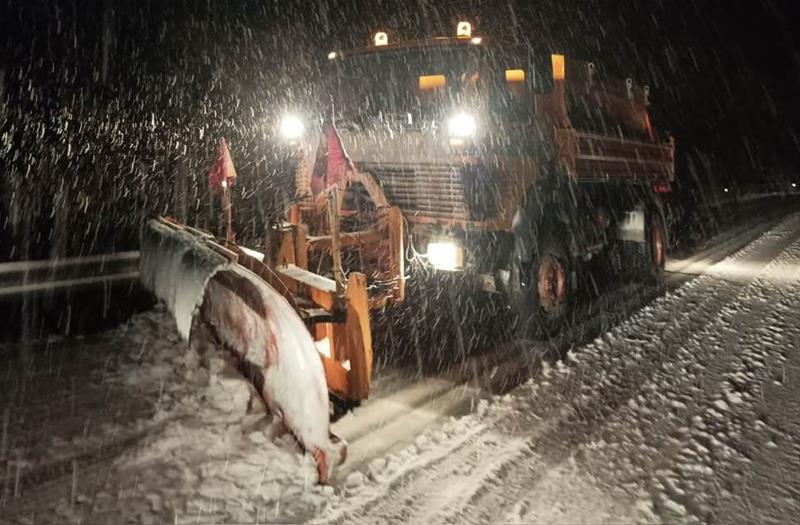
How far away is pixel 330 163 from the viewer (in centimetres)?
492

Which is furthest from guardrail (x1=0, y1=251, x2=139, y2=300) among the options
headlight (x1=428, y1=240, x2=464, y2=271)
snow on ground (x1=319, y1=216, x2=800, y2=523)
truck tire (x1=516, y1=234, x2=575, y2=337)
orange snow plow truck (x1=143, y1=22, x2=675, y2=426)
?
snow on ground (x1=319, y1=216, x2=800, y2=523)

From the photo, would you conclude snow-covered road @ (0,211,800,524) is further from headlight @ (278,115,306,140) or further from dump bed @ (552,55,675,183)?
headlight @ (278,115,306,140)

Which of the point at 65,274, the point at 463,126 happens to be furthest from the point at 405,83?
the point at 65,274

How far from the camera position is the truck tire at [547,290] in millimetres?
6629

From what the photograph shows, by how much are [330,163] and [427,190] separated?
1.75 meters

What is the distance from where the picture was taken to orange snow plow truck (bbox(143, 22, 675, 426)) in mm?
6043

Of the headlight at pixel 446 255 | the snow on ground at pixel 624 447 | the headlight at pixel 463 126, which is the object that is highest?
the headlight at pixel 463 126

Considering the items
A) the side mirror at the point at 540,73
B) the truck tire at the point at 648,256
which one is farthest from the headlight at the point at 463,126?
the truck tire at the point at 648,256

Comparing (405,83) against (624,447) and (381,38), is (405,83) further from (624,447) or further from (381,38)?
(624,447)

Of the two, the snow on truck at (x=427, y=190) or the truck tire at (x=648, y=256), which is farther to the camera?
the truck tire at (x=648, y=256)

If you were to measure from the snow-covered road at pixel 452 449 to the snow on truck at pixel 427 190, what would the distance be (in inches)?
23.4

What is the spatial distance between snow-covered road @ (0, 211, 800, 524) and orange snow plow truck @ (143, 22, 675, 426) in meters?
1.34

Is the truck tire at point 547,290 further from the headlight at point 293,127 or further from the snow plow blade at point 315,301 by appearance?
the headlight at point 293,127

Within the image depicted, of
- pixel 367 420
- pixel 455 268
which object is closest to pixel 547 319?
pixel 455 268
